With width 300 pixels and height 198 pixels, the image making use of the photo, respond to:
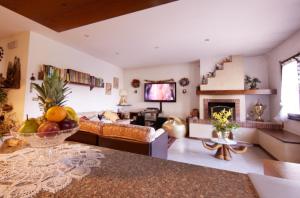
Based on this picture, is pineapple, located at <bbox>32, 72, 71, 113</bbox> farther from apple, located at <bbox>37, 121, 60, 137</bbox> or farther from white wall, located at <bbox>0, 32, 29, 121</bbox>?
white wall, located at <bbox>0, 32, 29, 121</bbox>

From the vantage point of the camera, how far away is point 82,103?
4.09m

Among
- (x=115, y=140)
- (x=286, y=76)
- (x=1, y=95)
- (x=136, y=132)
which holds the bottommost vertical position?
(x=115, y=140)

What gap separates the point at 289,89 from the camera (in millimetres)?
3045

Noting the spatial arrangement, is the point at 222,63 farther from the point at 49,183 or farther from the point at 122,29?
the point at 49,183

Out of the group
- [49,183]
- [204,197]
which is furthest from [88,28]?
[204,197]

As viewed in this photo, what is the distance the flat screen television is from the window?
9.65 feet

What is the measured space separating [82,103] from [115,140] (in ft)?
8.14

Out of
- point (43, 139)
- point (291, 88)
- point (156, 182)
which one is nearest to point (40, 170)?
point (43, 139)

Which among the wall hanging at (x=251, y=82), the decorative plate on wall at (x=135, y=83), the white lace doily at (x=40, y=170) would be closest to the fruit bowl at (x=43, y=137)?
the white lace doily at (x=40, y=170)

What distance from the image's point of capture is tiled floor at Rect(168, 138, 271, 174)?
8.39 feet

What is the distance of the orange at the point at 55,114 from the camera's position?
0.69 metres

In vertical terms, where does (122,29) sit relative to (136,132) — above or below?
above

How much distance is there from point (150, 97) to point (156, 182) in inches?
199

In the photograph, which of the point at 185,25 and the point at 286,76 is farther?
the point at 286,76
